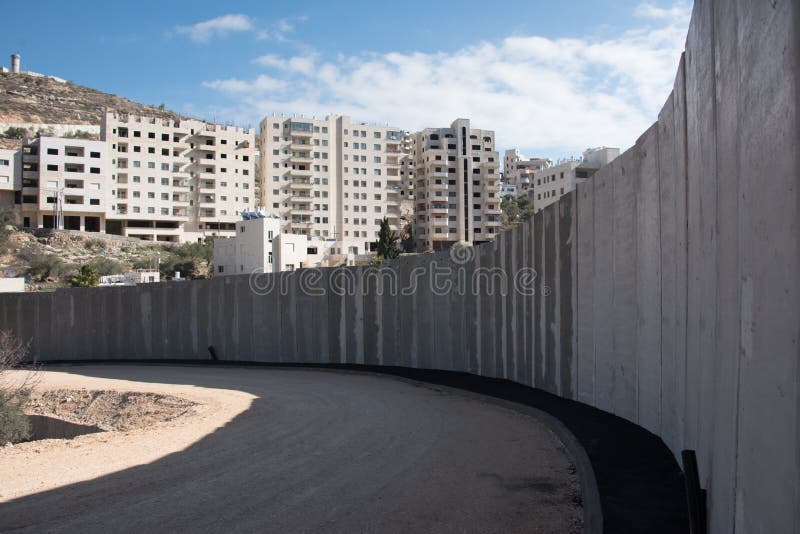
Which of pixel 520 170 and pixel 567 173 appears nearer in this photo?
pixel 567 173

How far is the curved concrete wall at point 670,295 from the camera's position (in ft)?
Result: 9.36

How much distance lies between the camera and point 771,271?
9.53ft

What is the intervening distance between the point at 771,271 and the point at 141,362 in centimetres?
2382

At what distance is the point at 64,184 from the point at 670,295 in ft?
305

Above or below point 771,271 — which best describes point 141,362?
below

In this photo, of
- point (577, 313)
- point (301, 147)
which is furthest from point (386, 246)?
point (577, 313)

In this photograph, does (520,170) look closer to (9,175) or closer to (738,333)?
(9,175)

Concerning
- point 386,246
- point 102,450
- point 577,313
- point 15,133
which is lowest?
point 102,450

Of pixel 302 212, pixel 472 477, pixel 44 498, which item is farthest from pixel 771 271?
pixel 302 212

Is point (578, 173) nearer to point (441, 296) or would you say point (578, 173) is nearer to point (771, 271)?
point (441, 296)

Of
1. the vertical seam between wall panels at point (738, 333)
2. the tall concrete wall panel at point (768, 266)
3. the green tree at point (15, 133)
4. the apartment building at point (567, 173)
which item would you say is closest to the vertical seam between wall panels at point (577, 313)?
the vertical seam between wall panels at point (738, 333)

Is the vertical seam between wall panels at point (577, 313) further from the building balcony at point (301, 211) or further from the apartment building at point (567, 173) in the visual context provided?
the building balcony at point (301, 211)

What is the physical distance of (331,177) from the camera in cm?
10400

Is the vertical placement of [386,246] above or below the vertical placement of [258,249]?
above
